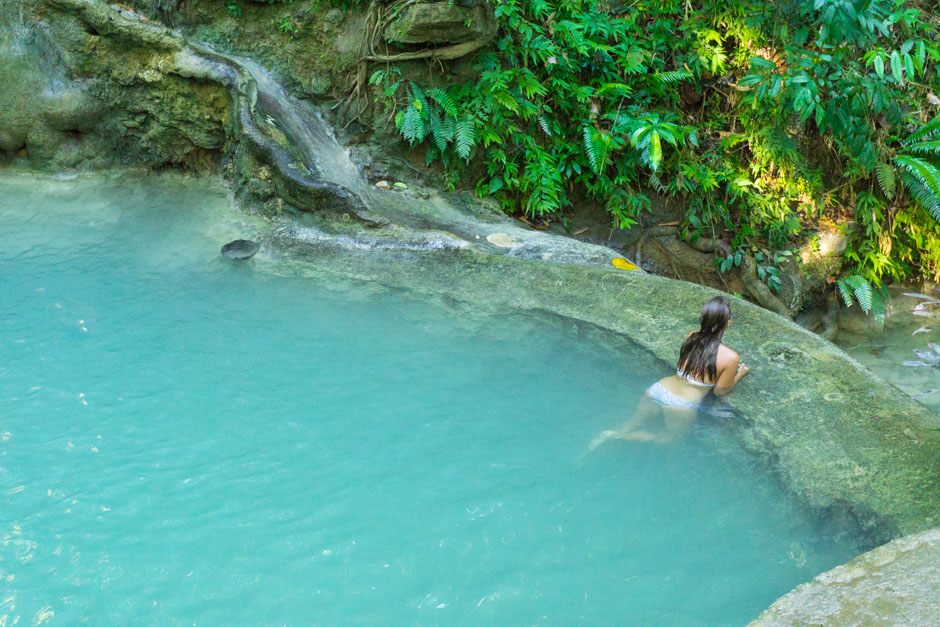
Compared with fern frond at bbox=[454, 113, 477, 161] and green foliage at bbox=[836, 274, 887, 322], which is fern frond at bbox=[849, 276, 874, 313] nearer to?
green foliage at bbox=[836, 274, 887, 322]

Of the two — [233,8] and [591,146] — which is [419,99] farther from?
[233,8]

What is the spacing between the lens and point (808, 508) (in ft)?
10.9

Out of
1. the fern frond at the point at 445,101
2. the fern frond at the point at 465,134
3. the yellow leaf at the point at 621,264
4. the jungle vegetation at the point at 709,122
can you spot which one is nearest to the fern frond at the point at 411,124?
the jungle vegetation at the point at 709,122

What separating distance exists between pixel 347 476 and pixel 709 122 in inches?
273

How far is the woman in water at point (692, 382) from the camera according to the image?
391 centimetres

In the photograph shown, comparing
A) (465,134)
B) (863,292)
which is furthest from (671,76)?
(863,292)

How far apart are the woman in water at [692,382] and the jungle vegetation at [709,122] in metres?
3.34

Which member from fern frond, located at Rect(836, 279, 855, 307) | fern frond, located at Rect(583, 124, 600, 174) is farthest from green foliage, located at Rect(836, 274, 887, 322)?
fern frond, located at Rect(583, 124, 600, 174)

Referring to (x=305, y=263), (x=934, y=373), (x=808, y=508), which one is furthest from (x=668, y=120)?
(x=808, y=508)

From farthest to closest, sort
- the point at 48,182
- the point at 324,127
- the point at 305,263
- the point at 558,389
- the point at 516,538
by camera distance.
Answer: the point at 324,127, the point at 48,182, the point at 305,263, the point at 558,389, the point at 516,538

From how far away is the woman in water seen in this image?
12.8 ft

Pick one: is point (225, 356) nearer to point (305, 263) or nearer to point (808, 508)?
point (305, 263)

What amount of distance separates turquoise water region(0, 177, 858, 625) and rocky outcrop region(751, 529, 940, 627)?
40cm

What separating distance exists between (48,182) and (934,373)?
9193 millimetres
